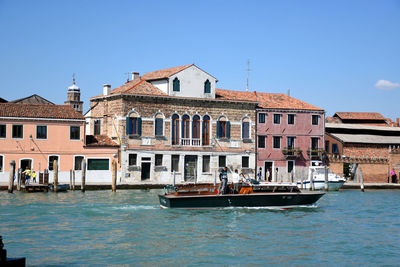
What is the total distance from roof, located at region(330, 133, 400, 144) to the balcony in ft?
14.0

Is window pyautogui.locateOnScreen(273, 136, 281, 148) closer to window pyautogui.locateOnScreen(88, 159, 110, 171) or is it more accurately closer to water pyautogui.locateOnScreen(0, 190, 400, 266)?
window pyautogui.locateOnScreen(88, 159, 110, 171)

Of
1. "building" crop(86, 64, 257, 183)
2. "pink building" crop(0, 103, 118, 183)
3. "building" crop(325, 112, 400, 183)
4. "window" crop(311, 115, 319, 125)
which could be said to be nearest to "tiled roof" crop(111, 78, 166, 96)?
"building" crop(86, 64, 257, 183)

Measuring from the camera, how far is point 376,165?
51125 mm

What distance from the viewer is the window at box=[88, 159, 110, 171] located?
42.0 meters

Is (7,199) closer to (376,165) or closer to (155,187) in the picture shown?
(155,187)

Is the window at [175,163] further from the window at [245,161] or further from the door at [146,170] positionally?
the window at [245,161]

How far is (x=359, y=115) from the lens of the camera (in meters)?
63.0

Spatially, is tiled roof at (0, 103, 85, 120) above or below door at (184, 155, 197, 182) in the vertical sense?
above

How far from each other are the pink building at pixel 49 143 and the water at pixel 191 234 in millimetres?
7991

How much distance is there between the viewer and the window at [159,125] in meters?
44.0

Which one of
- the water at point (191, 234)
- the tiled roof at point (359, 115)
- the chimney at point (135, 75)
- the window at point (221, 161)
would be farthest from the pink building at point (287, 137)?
the water at point (191, 234)

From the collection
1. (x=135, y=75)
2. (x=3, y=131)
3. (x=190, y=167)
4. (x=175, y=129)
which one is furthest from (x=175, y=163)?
(x=3, y=131)

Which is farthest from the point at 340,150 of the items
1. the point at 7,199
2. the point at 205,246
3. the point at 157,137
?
the point at 205,246

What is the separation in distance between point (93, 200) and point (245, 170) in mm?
17215
